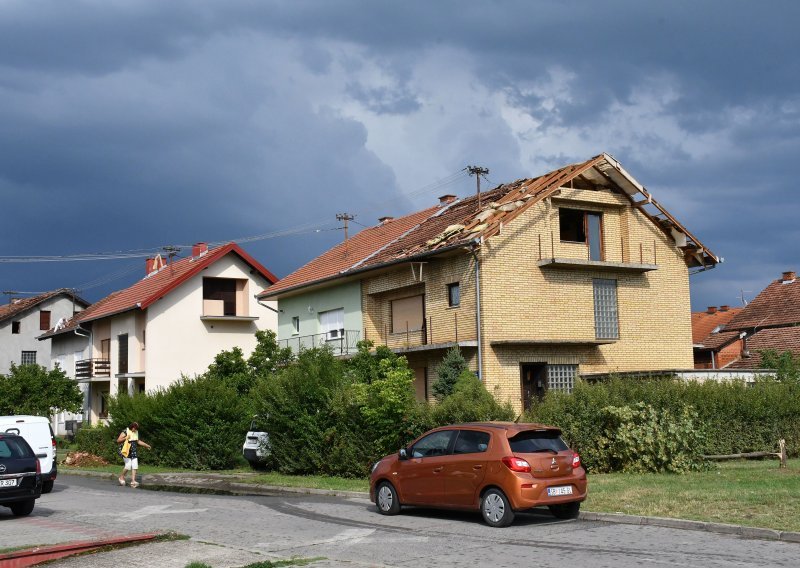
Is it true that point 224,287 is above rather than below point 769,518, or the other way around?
above

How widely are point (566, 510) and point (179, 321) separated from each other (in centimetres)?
3467

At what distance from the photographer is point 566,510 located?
14.3m

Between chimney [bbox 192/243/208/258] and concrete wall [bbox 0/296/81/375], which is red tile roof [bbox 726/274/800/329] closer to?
chimney [bbox 192/243/208/258]

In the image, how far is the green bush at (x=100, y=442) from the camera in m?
32.9

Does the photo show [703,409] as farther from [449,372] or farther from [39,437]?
[39,437]

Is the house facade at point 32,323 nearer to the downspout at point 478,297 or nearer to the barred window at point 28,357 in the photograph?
the barred window at point 28,357

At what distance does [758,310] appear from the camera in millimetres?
49438

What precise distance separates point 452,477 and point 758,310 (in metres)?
39.8

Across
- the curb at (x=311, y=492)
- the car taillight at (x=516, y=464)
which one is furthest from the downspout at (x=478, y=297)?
the car taillight at (x=516, y=464)

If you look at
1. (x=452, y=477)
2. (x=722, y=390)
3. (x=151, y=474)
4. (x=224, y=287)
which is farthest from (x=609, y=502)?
(x=224, y=287)

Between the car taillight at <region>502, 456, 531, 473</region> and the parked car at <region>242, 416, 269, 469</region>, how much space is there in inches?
532

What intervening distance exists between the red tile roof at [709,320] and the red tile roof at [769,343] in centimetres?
1713

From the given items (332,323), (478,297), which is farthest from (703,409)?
(332,323)

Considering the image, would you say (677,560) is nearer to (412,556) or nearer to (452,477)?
(412,556)
